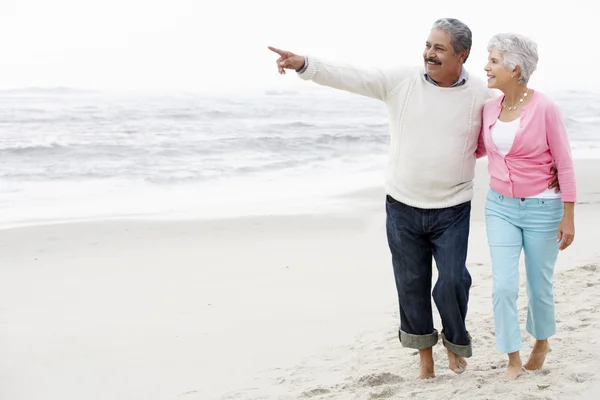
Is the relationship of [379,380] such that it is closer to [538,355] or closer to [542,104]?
[538,355]

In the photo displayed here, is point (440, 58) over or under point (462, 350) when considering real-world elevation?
over

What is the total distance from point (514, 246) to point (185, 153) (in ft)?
45.2

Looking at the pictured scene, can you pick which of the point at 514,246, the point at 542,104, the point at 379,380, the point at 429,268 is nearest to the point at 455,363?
the point at 379,380

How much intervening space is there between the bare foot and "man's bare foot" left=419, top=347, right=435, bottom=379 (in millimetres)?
379

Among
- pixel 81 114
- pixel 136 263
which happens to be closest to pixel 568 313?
pixel 136 263

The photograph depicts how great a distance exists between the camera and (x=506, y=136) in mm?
3328

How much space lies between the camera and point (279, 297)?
5.77m

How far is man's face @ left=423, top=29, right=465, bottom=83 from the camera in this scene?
3.35m

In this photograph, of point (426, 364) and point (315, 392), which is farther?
point (315, 392)

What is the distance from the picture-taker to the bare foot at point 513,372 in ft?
11.6

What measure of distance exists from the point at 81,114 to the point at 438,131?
21326 mm

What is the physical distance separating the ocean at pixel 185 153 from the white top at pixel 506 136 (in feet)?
20.0

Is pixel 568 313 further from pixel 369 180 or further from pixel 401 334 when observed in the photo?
pixel 369 180

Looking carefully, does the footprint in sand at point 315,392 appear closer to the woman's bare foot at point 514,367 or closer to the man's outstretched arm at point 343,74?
the woman's bare foot at point 514,367
